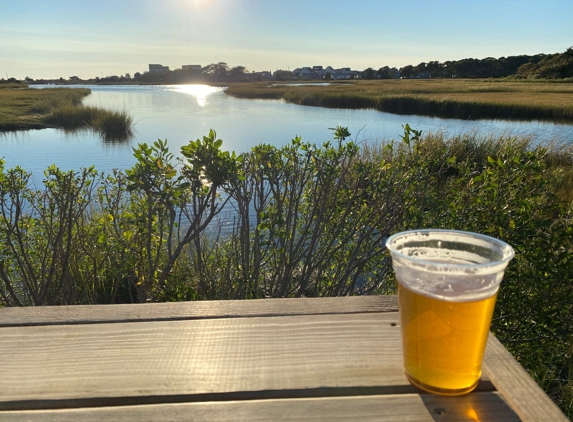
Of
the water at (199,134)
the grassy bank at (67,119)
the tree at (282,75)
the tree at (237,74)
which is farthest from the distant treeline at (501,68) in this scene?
the grassy bank at (67,119)

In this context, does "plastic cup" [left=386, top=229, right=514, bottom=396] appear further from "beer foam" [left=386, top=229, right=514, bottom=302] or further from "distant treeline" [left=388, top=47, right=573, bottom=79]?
"distant treeline" [left=388, top=47, right=573, bottom=79]

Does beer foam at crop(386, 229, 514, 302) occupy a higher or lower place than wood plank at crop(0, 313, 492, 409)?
higher

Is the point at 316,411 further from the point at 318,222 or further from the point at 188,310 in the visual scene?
the point at 318,222

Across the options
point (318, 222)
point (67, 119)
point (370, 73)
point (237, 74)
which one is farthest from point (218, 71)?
point (318, 222)

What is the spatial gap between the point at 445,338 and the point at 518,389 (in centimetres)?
19

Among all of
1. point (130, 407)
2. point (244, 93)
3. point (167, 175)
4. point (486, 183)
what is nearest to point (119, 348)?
point (130, 407)

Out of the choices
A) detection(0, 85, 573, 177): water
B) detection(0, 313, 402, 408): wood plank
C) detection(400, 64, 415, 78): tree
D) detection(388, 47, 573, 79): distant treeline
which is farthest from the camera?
detection(400, 64, 415, 78): tree

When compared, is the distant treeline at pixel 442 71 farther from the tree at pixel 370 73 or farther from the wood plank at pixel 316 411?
the wood plank at pixel 316 411

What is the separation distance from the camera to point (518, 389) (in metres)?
0.72

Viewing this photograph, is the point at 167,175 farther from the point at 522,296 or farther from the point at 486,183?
the point at 522,296

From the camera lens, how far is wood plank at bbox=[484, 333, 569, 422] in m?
0.66

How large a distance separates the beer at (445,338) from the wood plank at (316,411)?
0.03 m

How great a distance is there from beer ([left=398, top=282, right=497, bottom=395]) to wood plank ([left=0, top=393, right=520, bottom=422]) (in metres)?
0.03

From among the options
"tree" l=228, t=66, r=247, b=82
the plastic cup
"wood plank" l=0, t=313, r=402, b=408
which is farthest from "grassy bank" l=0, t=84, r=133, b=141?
"tree" l=228, t=66, r=247, b=82
